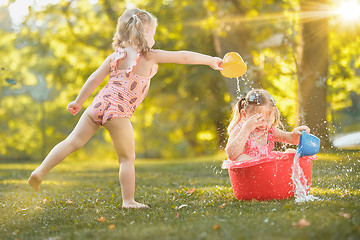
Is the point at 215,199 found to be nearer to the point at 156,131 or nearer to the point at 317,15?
the point at 317,15

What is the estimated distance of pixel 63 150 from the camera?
396cm

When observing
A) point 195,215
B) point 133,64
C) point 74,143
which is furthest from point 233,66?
point 74,143

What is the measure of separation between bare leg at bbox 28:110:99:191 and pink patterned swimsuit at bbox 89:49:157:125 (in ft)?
0.36

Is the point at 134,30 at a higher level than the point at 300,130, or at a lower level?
higher

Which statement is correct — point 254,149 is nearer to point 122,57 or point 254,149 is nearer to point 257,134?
point 257,134

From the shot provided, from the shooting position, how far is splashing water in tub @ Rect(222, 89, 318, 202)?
3900 mm

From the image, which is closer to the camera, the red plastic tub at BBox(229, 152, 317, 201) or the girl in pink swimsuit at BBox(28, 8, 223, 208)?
the red plastic tub at BBox(229, 152, 317, 201)

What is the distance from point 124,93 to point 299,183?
1811 millimetres

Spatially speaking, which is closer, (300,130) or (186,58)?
(186,58)

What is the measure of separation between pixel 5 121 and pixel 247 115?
1274 inches

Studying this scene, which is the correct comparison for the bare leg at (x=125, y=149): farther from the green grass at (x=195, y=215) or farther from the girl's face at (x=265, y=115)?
the girl's face at (x=265, y=115)

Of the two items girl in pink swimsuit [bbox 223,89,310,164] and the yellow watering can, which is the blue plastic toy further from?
the yellow watering can

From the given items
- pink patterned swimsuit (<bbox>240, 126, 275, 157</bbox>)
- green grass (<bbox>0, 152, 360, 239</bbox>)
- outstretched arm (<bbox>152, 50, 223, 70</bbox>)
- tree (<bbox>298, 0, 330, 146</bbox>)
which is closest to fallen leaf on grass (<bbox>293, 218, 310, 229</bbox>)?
green grass (<bbox>0, 152, 360, 239</bbox>)

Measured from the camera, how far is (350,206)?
3402mm
